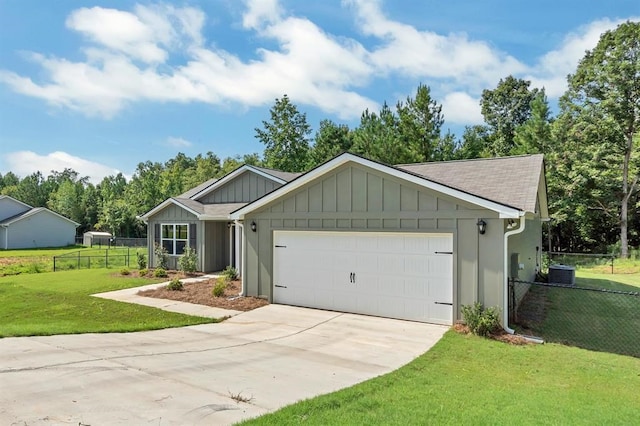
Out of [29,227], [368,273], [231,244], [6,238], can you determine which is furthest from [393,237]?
[29,227]

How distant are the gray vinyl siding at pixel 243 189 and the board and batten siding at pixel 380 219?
251 inches

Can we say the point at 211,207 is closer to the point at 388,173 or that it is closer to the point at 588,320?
the point at 388,173

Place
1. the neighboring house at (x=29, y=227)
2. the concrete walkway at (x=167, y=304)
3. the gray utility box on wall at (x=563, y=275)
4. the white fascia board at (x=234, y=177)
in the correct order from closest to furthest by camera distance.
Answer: the concrete walkway at (x=167, y=304) < the gray utility box on wall at (x=563, y=275) < the white fascia board at (x=234, y=177) < the neighboring house at (x=29, y=227)

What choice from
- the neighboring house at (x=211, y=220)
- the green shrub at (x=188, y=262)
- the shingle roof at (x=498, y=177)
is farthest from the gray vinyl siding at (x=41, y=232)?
the shingle roof at (x=498, y=177)

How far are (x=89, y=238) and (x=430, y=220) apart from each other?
158 ft

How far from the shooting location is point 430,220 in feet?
27.6

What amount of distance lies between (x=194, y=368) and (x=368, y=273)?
16.4ft

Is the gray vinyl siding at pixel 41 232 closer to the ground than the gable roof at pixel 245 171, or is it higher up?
closer to the ground

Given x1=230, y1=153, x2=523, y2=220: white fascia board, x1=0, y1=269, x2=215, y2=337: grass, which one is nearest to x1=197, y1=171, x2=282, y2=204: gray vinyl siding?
x1=0, y1=269, x2=215, y2=337: grass

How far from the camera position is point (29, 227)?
39.4m

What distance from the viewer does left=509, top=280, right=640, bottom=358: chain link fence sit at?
755 centimetres

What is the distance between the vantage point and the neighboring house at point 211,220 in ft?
54.3

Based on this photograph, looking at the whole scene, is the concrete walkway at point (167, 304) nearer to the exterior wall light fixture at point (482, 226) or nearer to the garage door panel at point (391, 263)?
the garage door panel at point (391, 263)

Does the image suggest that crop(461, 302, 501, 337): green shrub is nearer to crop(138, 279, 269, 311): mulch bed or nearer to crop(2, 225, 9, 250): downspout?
crop(138, 279, 269, 311): mulch bed
